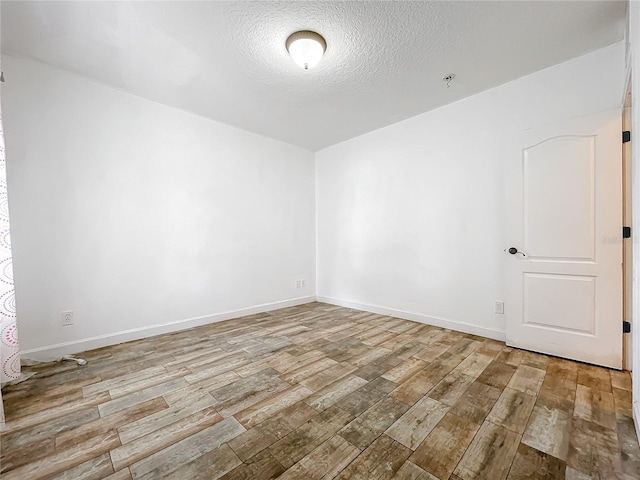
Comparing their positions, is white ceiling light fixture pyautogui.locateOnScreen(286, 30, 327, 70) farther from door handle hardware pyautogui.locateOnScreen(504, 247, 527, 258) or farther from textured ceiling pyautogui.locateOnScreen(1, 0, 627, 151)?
door handle hardware pyautogui.locateOnScreen(504, 247, 527, 258)

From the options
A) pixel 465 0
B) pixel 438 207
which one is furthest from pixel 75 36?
pixel 438 207

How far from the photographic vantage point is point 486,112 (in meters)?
3.06

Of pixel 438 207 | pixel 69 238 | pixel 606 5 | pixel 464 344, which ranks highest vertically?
pixel 606 5

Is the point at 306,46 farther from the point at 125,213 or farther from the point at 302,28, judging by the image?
the point at 125,213

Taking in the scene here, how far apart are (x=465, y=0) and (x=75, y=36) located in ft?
10.0

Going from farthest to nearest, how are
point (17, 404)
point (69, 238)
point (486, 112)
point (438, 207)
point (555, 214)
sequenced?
point (438, 207), point (486, 112), point (69, 238), point (555, 214), point (17, 404)

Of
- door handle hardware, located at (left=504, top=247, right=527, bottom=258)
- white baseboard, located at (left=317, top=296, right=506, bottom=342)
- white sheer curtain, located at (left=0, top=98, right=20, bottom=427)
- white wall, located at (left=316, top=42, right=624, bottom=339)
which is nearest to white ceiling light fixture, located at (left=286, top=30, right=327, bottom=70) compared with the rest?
white wall, located at (left=316, top=42, right=624, bottom=339)

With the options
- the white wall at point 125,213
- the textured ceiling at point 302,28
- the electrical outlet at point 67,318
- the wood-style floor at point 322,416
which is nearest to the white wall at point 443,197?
the textured ceiling at point 302,28

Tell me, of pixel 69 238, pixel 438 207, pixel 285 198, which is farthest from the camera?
pixel 285 198

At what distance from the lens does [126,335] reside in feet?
9.80

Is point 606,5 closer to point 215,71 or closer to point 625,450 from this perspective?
point 625,450

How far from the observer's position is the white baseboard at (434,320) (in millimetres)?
2968

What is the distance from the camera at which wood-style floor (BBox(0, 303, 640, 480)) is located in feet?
4.30

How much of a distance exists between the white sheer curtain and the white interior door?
14.1 feet
